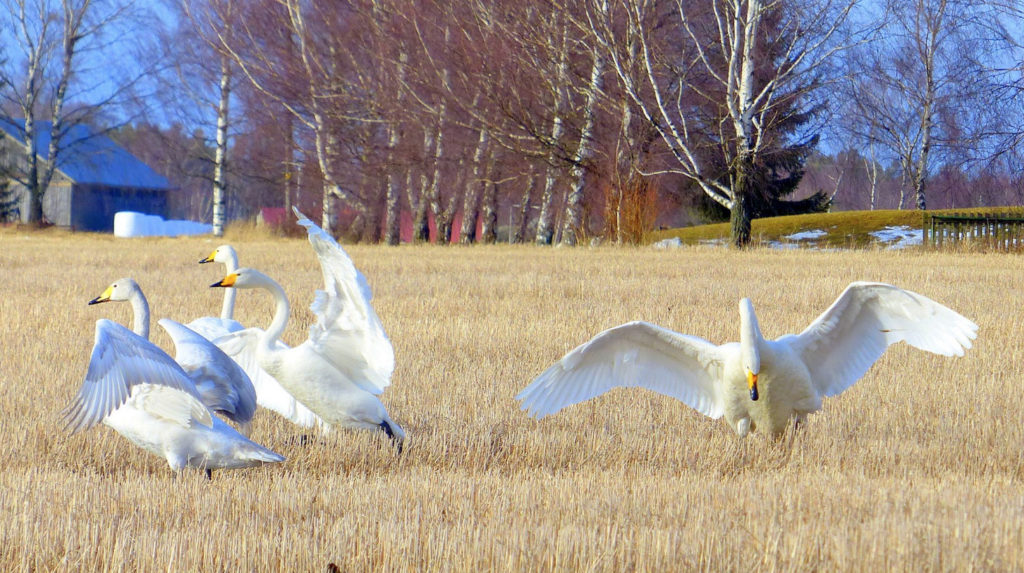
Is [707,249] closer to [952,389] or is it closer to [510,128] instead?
[510,128]

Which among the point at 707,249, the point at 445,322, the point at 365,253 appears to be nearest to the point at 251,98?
the point at 365,253

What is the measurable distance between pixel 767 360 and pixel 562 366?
3.29ft

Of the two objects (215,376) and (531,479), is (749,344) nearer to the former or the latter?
(531,479)

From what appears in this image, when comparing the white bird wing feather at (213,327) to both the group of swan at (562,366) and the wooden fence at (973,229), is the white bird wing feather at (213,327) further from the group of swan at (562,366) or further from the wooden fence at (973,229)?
the wooden fence at (973,229)

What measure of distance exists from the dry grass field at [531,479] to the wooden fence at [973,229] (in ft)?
46.8

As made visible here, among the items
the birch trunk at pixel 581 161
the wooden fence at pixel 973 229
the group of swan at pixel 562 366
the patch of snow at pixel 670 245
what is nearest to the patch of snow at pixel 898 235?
the wooden fence at pixel 973 229

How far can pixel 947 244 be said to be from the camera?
22.0 meters

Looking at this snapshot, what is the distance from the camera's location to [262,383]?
601 centimetres

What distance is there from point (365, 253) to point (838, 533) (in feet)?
59.9

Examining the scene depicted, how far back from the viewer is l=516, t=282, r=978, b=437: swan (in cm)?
498

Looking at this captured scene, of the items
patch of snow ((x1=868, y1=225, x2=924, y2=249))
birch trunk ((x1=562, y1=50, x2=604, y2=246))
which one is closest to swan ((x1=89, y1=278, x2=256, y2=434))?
birch trunk ((x1=562, y1=50, x2=604, y2=246))

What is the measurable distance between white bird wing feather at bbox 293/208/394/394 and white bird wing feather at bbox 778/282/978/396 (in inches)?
76.2

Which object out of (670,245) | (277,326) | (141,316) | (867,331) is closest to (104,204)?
(670,245)

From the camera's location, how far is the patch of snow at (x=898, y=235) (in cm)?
2898
